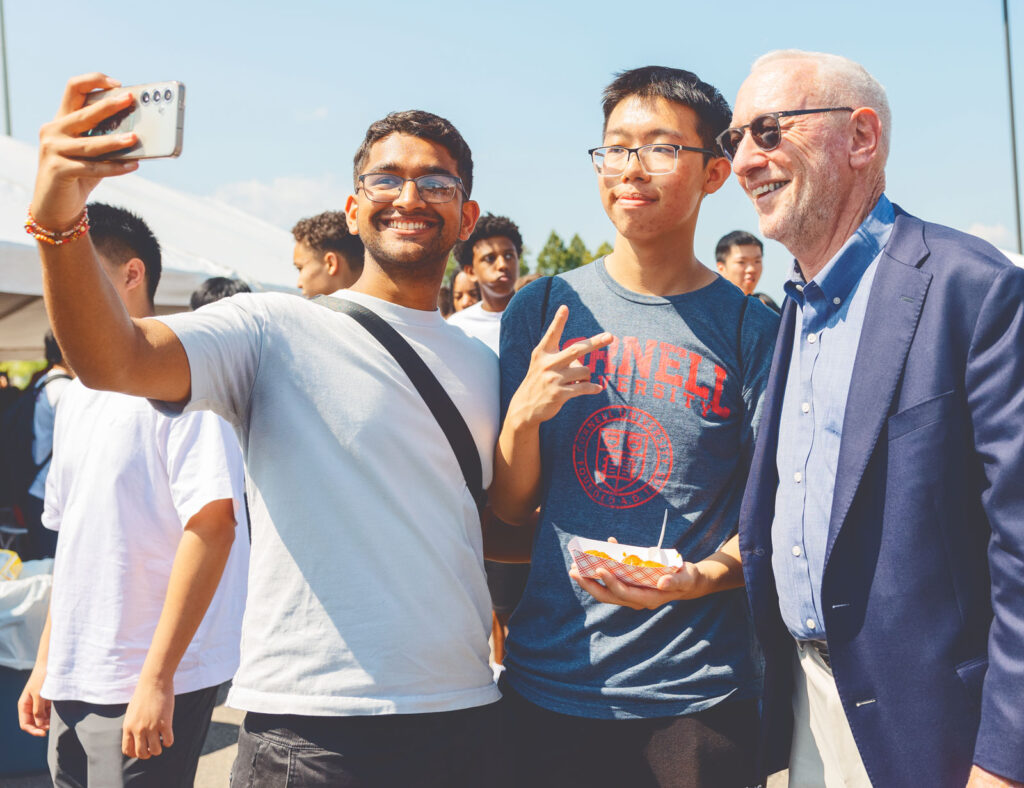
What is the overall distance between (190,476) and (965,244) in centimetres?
214

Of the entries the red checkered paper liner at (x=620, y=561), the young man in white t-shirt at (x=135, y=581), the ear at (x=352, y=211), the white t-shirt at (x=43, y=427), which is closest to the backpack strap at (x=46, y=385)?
the white t-shirt at (x=43, y=427)

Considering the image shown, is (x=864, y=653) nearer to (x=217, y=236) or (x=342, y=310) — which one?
(x=342, y=310)

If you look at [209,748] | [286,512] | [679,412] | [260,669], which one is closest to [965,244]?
[679,412]

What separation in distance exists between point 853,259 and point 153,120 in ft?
5.13

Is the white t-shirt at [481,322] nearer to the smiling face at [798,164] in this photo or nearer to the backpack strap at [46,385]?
the backpack strap at [46,385]

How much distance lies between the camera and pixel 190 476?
2496mm

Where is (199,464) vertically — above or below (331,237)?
below

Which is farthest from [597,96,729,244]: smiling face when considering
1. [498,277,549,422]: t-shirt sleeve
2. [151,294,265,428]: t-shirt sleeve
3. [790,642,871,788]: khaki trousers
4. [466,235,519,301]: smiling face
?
[466,235,519,301]: smiling face

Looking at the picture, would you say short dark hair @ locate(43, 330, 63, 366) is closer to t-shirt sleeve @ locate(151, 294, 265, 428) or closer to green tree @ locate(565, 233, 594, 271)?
t-shirt sleeve @ locate(151, 294, 265, 428)

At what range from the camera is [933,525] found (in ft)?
5.68

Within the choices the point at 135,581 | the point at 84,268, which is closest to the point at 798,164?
the point at 84,268

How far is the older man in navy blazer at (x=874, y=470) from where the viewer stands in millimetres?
1687

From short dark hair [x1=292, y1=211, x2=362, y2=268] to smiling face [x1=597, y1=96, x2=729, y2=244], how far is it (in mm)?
2801

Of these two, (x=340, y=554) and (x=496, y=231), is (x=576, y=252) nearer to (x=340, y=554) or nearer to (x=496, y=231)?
(x=496, y=231)
